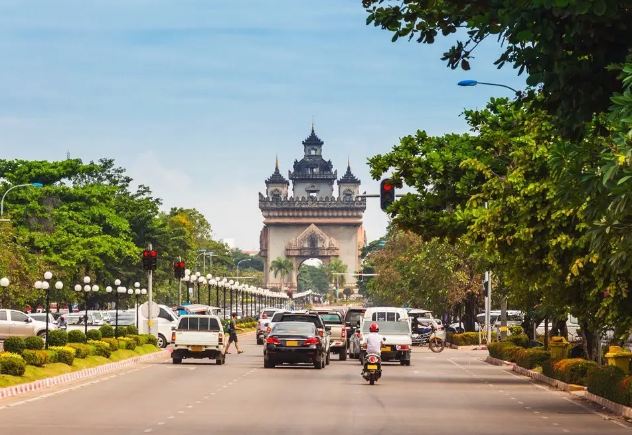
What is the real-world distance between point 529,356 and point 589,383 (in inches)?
463

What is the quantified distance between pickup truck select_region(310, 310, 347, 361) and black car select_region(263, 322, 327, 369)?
358 inches

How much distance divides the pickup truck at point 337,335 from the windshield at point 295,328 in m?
9.12

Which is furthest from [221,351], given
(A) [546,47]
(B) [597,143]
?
(A) [546,47]

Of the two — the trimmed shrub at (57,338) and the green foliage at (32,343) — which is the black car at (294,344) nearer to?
the trimmed shrub at (57,338)

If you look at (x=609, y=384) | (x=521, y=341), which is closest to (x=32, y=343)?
(x=609, y=384)

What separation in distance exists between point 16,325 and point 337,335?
1405cm

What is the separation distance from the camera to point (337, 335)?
5194 centimetres

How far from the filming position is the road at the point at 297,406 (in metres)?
20.2

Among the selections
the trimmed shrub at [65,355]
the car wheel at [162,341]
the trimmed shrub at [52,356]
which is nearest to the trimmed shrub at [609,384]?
the trimmed shrub at [52,356]

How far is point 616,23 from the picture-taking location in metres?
13.1

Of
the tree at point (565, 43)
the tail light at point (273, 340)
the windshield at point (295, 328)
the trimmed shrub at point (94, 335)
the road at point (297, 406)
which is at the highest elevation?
the tree at point (565, 43)

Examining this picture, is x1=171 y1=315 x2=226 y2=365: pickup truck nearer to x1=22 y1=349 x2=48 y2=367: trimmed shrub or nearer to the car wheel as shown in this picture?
x1=22 y1=349 x2=48 y2=367: trimmed shrub

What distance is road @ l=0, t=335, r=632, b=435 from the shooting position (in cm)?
2025

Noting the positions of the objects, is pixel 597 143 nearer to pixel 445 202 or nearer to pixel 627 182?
pixel 627 182
